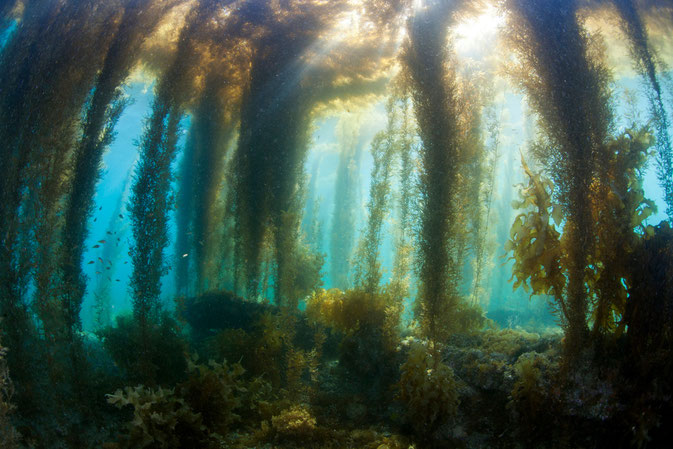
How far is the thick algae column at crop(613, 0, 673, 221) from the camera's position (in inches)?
283

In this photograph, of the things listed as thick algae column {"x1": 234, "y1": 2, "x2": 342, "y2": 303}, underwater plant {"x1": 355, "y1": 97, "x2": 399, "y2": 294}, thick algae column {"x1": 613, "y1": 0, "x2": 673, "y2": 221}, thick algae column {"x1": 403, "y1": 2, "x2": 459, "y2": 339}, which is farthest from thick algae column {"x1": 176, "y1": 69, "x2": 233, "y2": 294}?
thick algae column {"x1": 613, "y1": 0, "x2": 673, "y2": 221}

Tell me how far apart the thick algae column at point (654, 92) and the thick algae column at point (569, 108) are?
2.85 meters

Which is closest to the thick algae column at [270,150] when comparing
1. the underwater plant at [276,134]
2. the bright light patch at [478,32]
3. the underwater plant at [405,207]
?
the underwater plant at [276,134]

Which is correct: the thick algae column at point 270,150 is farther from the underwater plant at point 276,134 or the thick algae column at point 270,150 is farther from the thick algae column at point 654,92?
the thick algae column at point 654,92

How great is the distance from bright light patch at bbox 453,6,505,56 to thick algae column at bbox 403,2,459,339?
1.13 metres

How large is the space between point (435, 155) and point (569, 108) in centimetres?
229

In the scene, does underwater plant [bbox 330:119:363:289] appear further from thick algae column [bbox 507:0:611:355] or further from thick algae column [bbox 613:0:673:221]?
thick algae column [bbox 507:0:611:355]

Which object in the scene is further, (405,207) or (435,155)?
(405,207)

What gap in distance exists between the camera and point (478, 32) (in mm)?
10766

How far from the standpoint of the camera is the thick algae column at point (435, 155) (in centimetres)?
615

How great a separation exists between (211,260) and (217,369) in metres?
10.1

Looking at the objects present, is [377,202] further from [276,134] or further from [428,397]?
[428,397]

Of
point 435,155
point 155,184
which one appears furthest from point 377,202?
point 155,184

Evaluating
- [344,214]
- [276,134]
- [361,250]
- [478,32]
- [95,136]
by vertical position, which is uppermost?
[478,32]
